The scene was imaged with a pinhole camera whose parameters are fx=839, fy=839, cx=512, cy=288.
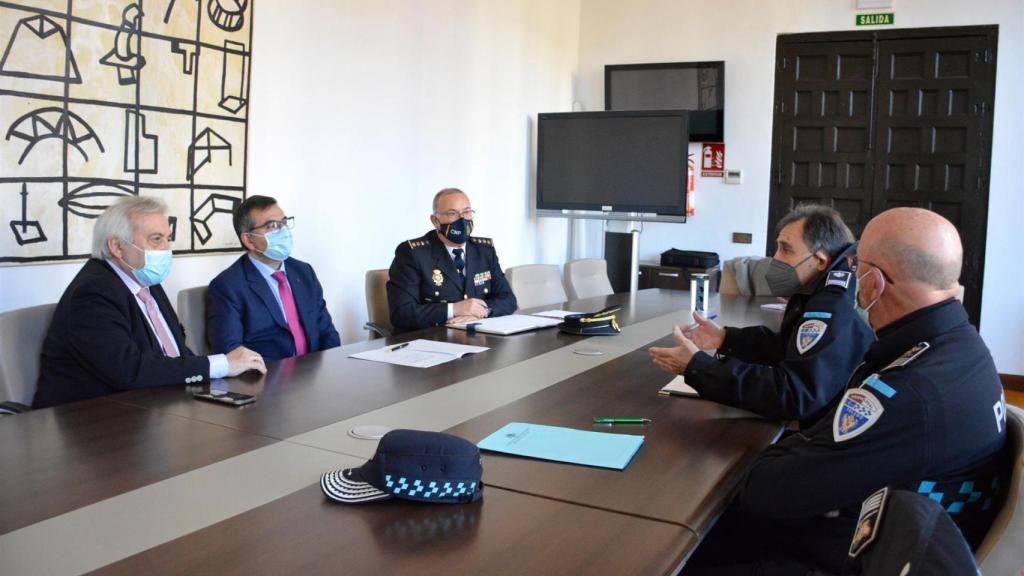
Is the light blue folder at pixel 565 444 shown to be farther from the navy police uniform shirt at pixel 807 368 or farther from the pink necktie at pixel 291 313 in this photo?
the pink necktie at pixel 291 313

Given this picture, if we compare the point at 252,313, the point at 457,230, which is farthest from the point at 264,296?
the point at 457,230

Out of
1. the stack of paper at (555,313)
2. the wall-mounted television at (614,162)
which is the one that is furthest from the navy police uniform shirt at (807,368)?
the wall-mounted television at (614,162)

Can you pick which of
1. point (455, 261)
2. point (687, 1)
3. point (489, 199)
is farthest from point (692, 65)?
point (455, 261)

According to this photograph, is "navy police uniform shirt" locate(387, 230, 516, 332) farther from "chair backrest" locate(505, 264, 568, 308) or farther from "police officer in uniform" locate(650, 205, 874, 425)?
"police officer in uniform" locate(650, 205, 874, 425)

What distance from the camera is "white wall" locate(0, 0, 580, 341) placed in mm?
4473

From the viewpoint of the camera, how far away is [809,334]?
7.56ft

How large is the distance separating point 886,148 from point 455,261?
448cm

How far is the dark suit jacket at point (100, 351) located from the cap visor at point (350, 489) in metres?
1.03

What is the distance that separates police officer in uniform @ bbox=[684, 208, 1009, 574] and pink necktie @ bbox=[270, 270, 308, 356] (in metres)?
2.14

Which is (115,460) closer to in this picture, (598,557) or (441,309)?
(598,557)

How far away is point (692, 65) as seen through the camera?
7.54m

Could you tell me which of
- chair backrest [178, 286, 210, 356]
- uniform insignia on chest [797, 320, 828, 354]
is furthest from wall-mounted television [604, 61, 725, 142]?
uniform insignia on chest [797, 320, 828, 354]

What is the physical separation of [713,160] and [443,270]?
4.12 metres

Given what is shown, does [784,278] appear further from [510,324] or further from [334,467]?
[334,467]
